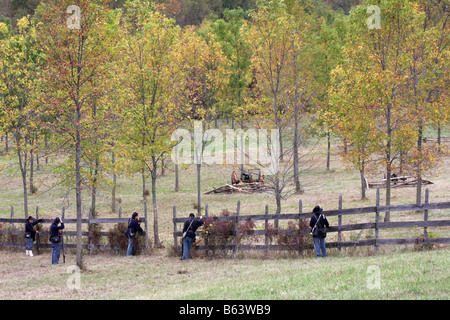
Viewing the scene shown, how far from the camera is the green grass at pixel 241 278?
9.55 m

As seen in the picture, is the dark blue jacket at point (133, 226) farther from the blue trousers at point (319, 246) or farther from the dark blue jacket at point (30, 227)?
the blue trousers at point (319, 246)

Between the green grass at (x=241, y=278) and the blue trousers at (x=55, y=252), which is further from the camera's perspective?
the blue trousers at (x=55, y=252)

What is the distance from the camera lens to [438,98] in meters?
21.4

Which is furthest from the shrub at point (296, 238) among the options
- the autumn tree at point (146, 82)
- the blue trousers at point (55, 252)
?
the blue trousers at point (55, 252)

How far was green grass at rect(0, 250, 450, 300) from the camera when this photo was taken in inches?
376

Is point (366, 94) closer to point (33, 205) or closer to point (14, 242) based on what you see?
point (14, 242)

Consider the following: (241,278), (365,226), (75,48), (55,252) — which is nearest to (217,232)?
(241,278)

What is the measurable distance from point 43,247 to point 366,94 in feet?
50.0

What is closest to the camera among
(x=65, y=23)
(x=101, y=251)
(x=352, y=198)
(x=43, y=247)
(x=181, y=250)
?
(x=65, y=23)

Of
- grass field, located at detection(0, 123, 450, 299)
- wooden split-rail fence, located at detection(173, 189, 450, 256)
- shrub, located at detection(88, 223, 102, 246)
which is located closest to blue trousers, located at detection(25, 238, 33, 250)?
grass field, located at detection(0, 123, 450, 299)

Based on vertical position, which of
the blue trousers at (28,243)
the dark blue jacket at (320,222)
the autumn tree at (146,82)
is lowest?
the blue trousers at (28,243)

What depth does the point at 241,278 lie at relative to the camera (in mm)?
12750

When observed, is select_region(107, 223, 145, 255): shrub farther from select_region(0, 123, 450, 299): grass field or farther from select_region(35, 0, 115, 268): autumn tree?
select_region(35, 0, 115, 268): autumn tree
